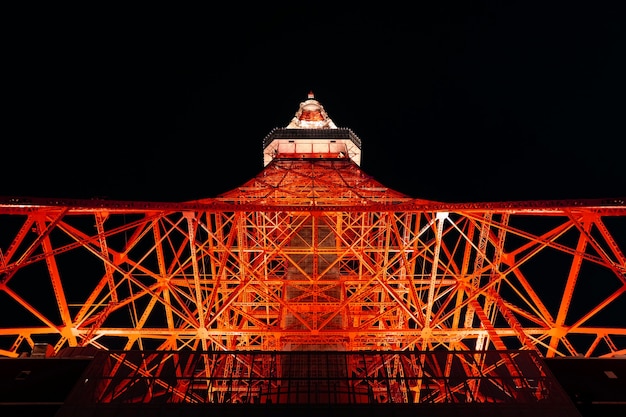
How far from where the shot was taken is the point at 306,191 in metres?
24.2

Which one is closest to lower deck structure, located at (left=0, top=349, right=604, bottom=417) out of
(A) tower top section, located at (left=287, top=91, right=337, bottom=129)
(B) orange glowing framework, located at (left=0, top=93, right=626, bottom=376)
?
(B) orange glowing framework, located at (left=0, top=93, right=626, bottom=376)

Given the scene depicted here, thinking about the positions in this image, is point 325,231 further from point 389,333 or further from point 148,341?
point 148,341

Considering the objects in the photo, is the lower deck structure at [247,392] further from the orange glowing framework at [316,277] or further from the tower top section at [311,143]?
the tower top section at [311,143]

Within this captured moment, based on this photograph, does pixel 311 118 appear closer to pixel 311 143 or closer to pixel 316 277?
pixel 311 143

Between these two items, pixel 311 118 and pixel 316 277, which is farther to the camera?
pixel 311 118

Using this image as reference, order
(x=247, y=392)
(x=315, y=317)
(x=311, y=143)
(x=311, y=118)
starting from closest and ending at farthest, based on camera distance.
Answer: (x=247, y=392) → (x=315, y=317) → (x=311, y=143) → (x=311, y=118)

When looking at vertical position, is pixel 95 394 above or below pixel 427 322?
above

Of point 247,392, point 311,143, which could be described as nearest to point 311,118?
point 311,143

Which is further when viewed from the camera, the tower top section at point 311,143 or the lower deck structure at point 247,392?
the tower top section at point 311,143

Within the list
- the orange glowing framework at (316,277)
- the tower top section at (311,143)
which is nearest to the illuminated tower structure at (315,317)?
the orange glowing framework at (316,277)

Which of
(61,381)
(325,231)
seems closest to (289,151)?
(325,231)

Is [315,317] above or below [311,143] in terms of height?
below

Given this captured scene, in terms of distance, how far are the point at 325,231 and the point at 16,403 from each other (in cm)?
1969

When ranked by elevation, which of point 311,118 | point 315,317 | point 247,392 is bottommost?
point 315,317
